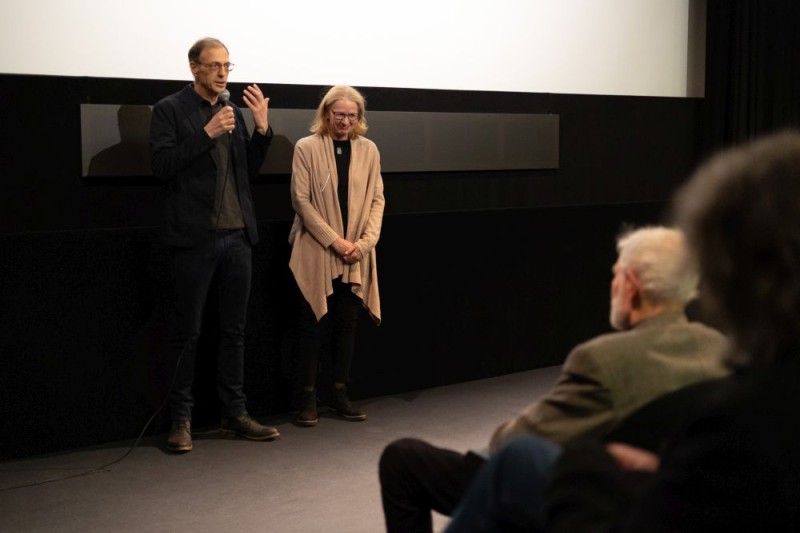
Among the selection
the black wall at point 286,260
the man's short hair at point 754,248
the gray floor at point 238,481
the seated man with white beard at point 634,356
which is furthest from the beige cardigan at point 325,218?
the man's short hair at point 754,248

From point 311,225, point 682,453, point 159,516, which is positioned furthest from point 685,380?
point 311,225

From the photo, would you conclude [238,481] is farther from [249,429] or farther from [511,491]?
[511,491]

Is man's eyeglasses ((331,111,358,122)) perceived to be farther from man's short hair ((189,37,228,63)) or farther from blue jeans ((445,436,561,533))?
blue jeans ((445,436,561,533))

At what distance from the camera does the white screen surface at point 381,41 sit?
165 inches

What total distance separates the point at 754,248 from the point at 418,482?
1.42 meters

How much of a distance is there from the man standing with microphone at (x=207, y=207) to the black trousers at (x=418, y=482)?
6.11 ft

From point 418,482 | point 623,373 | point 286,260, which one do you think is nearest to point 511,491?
point 623,373

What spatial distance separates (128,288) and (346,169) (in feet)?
3.49

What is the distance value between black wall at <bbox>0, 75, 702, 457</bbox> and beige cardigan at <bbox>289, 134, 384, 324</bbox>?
247 millimetres

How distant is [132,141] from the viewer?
4.25m

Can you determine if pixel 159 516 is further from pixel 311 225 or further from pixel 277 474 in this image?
pixel 311 225

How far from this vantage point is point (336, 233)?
451cm

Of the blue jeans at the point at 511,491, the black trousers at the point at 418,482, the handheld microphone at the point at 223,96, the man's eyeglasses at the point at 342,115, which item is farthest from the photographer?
the man's eyeglasses at the point at 342,115

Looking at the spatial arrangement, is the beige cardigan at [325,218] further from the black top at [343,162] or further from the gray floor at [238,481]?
the gray floor at [238,481]
